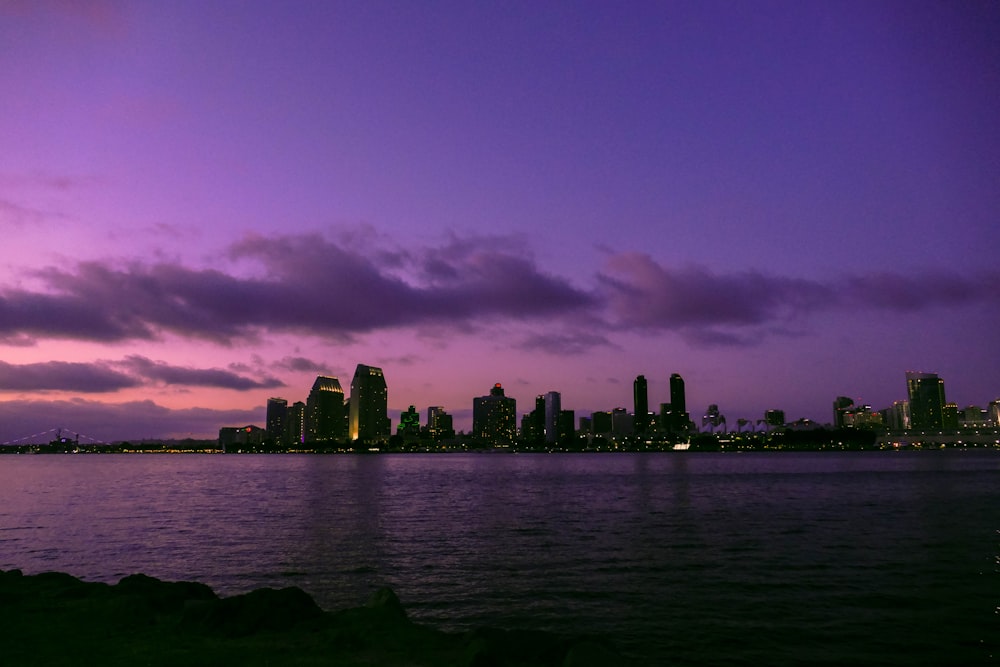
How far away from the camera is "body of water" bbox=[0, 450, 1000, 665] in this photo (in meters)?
20.4

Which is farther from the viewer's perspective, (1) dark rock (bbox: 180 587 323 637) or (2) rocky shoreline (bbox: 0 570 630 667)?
(1) dark rock (bbox: 180 587 323 637)

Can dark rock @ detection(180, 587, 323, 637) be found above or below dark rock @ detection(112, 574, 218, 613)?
above

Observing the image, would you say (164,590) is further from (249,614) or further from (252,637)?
(252,637)

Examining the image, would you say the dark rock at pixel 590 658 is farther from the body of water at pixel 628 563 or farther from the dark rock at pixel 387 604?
the body of water at pixel 628 563

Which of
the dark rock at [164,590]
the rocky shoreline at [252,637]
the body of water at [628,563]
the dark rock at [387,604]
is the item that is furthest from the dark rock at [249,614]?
the body of water at [628,563]

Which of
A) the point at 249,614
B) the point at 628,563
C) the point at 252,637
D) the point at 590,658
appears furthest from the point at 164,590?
the point at 628,563

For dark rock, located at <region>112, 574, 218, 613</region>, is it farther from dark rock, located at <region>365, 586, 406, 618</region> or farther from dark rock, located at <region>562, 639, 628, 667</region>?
dark rock, located at <region>562, 639, 628, 667</region>

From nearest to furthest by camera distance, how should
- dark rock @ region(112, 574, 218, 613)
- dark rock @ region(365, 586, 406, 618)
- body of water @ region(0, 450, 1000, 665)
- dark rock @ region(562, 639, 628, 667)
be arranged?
dark rock @ region(562, 639, 628, 667) < dark rock @ region(365, 586, 406, 618) < dark rock @ region(112, 574, 218, 613) < body of water @ region(0, 450, 1000, 665)

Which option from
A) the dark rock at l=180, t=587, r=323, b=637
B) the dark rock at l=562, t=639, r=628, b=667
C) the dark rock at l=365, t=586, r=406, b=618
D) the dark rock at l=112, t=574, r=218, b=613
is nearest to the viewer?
the dark rock at l=562, t=639, r=628, b=667

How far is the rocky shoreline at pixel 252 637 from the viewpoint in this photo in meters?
11.7

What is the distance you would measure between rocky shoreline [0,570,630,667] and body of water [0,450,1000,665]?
6187mm

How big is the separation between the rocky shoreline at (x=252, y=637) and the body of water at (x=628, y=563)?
20.3ft

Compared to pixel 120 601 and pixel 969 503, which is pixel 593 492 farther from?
pixel 120 601

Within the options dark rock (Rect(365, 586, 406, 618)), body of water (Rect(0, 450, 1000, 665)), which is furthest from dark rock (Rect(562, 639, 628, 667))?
body of water (Rect(0, 450, 1000, 665))
